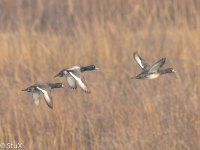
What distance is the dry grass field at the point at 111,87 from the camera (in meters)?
4.58

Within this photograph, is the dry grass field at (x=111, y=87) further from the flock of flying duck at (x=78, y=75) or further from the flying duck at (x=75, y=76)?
Answer: the flying duck at (x=75, y=76)

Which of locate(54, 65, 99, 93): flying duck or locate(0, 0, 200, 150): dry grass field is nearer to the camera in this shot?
locate(54, 65, 99, 93): flying duck

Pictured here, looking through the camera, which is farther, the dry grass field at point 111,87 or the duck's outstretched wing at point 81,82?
the dry grass field at point 111,87

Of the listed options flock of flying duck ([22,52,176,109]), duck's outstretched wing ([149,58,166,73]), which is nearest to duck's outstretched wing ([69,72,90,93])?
flock of flying duck ([22,52,176,109])

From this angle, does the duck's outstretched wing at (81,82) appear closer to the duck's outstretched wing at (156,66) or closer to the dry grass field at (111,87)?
the duck's outstretched wing at (156,66)

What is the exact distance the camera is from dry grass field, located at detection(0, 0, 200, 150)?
4.58 metres

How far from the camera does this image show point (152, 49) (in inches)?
281

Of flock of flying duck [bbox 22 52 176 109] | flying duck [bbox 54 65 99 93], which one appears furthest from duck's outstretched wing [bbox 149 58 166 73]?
flying duck [bbox 54 65 99 93]

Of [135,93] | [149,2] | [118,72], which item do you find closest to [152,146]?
[135,93]

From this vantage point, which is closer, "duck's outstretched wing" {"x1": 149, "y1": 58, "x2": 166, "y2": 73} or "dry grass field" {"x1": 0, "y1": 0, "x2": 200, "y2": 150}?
"duck's outstretched wing" {"x1": 149, "y1": 58, "x2": 166, "y2": 73}

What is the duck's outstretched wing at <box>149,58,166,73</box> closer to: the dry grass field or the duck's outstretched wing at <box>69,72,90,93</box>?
the duck's outstretched wing at <box>69,72,90,93</box>

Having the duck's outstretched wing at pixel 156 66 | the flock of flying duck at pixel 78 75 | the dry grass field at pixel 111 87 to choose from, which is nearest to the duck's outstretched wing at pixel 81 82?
the flock of flying duck at pixel 78 75

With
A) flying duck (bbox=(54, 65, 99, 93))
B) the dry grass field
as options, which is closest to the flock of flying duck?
flying duck (bbox=(54, 65, 99, 93))

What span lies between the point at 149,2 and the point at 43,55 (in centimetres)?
291
